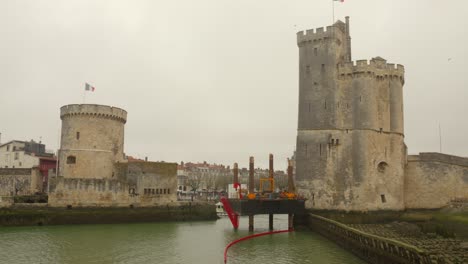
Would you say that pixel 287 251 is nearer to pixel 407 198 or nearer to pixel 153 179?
pixel 407 198

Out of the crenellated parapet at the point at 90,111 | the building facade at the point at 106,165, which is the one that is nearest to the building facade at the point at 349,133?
the building facade at the point at 106,165

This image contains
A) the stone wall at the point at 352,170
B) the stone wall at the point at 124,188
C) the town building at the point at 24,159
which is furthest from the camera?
the town building at the point at 24,159

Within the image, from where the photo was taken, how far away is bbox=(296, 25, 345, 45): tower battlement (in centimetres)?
3369

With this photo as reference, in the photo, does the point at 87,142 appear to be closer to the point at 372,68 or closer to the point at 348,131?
the point at 348,131

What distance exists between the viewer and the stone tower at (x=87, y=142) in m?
38.5

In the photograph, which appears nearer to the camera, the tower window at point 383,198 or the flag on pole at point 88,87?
the tower window at point 383,198

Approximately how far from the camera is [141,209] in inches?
1479

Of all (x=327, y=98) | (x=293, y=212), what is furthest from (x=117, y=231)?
(x=327, y=98)

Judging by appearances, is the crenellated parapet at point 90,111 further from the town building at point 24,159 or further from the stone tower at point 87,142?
the town building at point 24,159

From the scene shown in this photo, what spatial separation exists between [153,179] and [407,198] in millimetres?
21751

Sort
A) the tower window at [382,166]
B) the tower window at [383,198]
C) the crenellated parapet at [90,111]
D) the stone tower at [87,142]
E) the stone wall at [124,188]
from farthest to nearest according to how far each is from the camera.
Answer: the crenellated parapet at [90,111]
the stone tower at [87,142]
the stone wall at [124,188]
the tower window at [382,166]
the tower window at [383,198]

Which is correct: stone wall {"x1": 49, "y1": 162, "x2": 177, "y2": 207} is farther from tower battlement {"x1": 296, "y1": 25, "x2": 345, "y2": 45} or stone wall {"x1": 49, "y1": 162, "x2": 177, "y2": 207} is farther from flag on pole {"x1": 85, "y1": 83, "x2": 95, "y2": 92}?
tower battlement {"x1": 296, "y1": 25, "x2": 345, "y2": 45}

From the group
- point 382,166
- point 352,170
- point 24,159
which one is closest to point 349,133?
point 352,170

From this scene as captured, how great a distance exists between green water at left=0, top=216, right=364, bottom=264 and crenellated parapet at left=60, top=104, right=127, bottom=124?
36.6 ft
